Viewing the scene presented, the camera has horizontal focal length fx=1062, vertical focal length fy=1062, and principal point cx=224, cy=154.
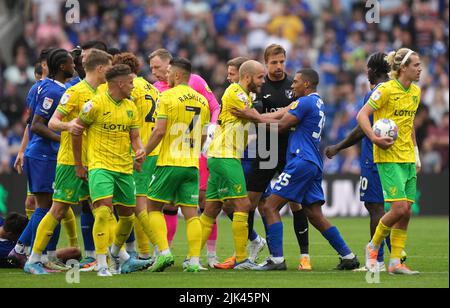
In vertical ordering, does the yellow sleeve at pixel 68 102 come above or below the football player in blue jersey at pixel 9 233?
above

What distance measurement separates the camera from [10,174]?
22.0m

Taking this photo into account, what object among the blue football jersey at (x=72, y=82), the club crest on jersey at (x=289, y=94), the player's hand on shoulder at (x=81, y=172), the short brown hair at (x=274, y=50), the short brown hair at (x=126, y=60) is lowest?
the player's hand on shoulder at (x=81, y=172)

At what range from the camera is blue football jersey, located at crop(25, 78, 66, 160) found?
41.0ft

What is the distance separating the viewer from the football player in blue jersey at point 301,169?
12.7m

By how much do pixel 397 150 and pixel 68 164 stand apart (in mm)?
3740

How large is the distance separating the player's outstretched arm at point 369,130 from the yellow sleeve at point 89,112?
2969mm

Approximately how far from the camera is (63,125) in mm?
11594

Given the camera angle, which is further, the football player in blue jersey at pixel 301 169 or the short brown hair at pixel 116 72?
the football player in blue jersey at pixel 301 169

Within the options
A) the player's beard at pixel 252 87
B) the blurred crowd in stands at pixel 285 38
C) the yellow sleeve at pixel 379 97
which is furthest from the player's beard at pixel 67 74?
the blurred crowd in stands at pixel 285 38

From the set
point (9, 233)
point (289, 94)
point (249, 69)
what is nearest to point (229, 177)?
point (249, 69)

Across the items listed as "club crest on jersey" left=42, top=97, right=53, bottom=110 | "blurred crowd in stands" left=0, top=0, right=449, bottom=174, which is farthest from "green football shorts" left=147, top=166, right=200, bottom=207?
"blurred crowd in stands" left=0, top=0, right=449, bottom=174

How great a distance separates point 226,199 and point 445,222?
32.2 feet

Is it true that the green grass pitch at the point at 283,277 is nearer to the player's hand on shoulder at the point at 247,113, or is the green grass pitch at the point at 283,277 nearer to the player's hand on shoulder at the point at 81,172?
the player's hand on shoulder at the point at 81,172

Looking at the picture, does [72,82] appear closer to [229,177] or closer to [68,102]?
[68,102]
